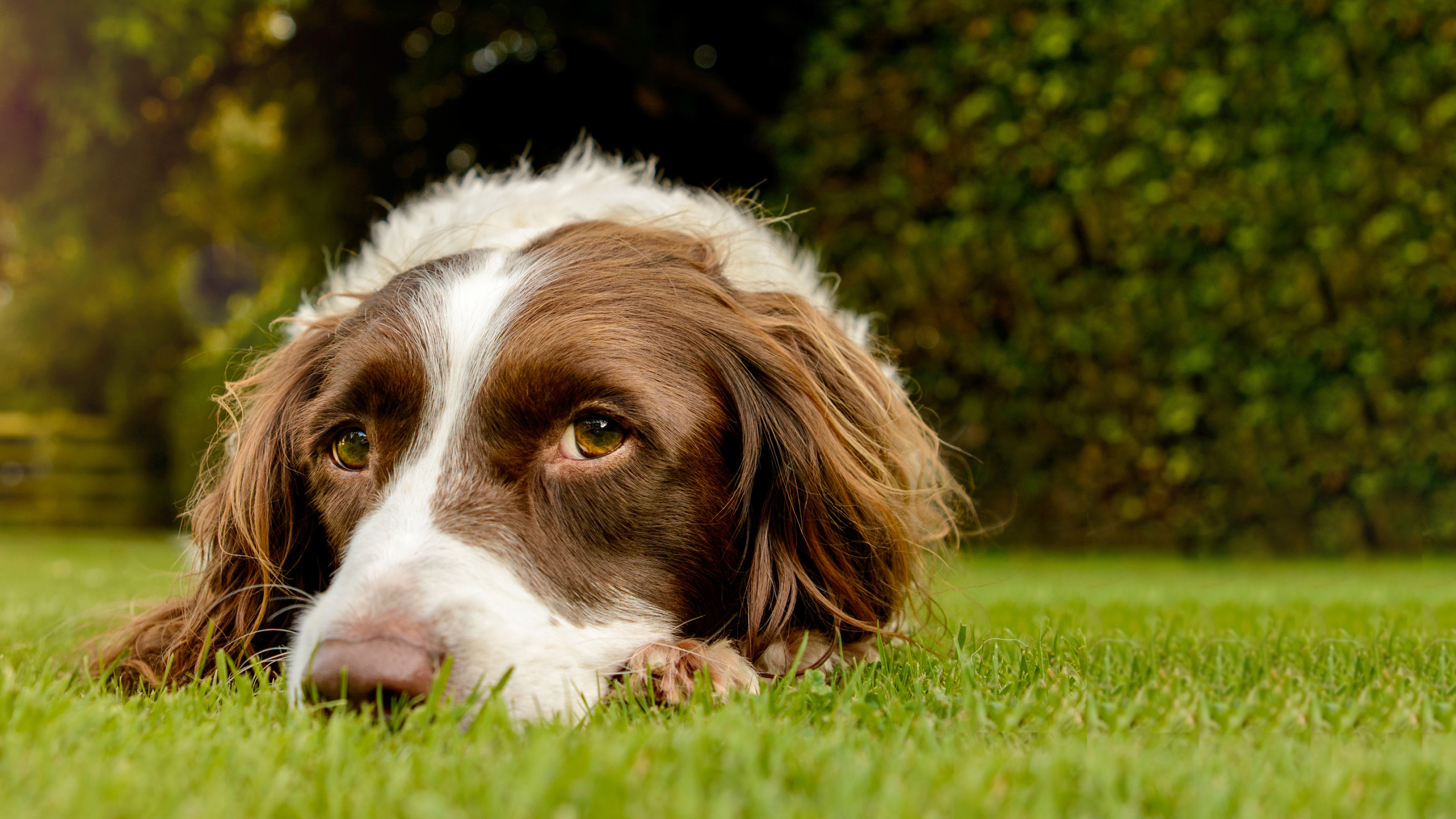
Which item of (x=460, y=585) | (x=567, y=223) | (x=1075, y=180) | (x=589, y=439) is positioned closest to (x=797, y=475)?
(x=589, y=439)

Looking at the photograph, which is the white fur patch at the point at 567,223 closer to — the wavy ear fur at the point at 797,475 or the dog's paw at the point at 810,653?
the wavy ear fur at the point at 797,475

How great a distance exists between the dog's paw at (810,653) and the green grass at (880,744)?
87 mm

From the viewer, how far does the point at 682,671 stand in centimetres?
218

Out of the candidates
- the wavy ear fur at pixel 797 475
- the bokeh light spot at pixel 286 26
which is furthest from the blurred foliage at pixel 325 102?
the wavy ear fur at pixel 797 475

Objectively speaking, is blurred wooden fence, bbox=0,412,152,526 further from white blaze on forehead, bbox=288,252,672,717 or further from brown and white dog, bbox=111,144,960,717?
white blaze on forehead, bbox=288,252,672,717

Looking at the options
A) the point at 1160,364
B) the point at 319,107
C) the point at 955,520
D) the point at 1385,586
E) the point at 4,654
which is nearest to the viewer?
the point at 4,654

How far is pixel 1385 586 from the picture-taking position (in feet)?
16.8

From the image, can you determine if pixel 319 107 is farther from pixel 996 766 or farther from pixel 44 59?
pixel 996 766

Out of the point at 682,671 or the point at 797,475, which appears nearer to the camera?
the point at 682,671

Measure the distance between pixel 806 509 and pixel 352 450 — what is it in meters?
1.09

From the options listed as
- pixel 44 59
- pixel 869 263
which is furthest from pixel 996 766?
pixel 44 59

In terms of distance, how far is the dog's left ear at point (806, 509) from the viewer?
256 cm

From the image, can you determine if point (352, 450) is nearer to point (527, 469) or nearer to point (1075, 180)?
point (527, 469)

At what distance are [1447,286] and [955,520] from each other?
519cm
